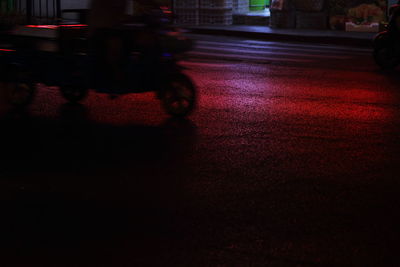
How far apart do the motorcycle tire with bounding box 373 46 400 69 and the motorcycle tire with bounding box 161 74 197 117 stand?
237 inches

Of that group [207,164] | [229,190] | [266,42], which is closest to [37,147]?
[207,164]

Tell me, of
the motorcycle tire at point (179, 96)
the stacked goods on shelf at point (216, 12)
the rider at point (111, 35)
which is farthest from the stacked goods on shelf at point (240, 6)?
the motorcycle tire at point (179, 96)

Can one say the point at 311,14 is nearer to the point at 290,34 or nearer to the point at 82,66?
the point at 290,34

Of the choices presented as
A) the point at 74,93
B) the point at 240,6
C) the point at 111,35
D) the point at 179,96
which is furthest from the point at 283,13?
the point at 111,35

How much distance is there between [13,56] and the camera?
992 centimetres

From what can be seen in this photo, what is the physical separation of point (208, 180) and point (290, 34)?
15.3 metres

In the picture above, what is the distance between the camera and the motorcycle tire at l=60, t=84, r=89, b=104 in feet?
33.8

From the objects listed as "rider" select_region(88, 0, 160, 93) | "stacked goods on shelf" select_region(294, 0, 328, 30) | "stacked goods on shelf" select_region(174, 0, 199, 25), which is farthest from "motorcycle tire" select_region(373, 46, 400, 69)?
"stacked goods on shelf" select_region(174, 0, 199, 25)

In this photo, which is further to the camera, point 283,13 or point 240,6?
point 240,6

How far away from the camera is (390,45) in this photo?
14.2 metres

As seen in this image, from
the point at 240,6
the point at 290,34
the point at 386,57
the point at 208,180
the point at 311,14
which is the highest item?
the point at 240,6

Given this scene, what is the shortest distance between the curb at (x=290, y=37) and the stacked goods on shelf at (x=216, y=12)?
1.58 meters

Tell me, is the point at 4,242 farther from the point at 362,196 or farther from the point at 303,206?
the point at 362,196

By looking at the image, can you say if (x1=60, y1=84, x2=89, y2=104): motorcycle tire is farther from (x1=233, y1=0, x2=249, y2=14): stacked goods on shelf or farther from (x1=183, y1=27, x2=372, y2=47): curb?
(x1=233, y1=0, x2=249, y2=14): stacked goods on shelf
